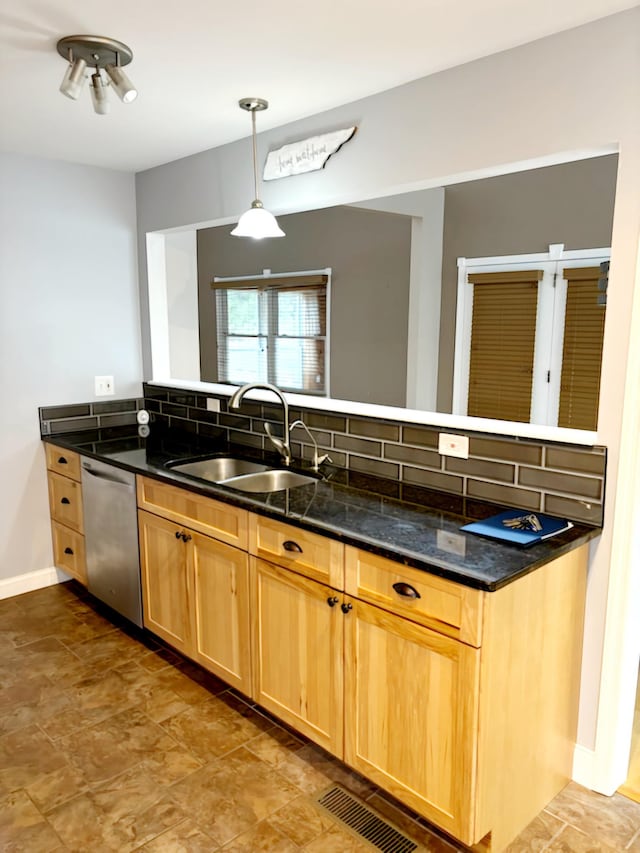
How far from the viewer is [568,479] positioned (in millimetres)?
2008

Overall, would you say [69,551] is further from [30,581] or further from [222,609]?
[222,609]

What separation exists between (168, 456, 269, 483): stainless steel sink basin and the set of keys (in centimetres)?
135

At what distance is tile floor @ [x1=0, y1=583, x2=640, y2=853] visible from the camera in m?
1.89

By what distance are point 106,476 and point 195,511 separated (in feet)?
2.39

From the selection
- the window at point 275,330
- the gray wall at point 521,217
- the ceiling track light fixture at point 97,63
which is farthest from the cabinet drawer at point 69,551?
the gray wall at point 521,217

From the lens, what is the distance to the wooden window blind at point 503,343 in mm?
4910

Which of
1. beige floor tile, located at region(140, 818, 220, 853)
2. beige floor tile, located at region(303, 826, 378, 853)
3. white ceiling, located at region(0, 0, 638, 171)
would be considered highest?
white ceiling, located at region(0, 0, 638, 171)

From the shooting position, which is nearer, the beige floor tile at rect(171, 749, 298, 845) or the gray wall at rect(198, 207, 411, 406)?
the beige floor tile at rect(171, 749, 298, 845)

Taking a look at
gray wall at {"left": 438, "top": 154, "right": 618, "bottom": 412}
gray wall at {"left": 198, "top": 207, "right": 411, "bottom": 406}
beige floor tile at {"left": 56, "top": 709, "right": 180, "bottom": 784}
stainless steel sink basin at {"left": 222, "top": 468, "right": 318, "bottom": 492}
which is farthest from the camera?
gray wall at {"left": 198, "top": 207, "right": 411, "bottom": 406}

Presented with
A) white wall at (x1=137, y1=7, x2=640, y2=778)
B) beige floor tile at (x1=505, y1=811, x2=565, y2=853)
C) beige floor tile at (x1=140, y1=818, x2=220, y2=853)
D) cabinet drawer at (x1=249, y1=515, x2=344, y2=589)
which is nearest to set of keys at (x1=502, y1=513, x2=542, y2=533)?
white wall at (x1=137, y1=7, x2=640, y2=778)

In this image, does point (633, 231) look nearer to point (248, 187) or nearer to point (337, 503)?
point (337, 503)

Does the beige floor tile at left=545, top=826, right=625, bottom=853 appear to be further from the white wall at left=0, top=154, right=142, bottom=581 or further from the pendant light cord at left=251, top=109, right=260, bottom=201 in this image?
the white wall at left=0, top=154, right=142, bottom=581

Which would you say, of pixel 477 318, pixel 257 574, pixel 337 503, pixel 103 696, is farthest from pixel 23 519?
pixel 477 318

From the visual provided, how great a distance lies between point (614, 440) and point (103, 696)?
2.18 meters
